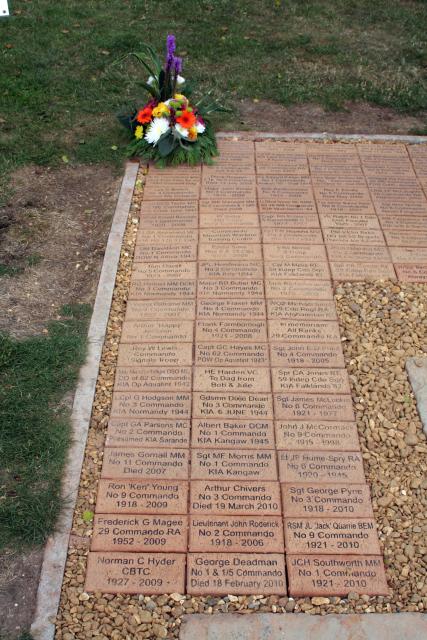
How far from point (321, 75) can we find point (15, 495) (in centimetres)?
762

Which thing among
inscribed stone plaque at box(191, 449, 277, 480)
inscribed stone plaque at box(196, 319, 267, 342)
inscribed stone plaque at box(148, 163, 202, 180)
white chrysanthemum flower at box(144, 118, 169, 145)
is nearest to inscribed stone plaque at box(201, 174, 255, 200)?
inscribed stone plaque at box(148, 163, 202, 180)

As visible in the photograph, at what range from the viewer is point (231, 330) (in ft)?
18.0

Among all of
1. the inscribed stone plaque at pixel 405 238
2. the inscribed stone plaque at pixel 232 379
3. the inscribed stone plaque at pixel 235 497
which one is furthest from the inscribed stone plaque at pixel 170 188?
A: the inscribed stone plaque at pixel 235 497

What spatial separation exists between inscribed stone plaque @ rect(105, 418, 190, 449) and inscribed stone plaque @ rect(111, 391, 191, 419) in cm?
5

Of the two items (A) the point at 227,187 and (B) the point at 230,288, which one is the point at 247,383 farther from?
(A) the point at 227,187

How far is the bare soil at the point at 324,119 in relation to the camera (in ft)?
27.5

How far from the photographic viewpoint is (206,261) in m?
6.19

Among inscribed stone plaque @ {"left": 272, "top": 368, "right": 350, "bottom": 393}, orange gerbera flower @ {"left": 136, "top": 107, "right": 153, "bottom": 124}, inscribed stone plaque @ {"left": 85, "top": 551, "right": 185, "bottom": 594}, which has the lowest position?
inscribed stone plaque @ {"left": 85, "top": 551, "right": 185, "bottom": 594}

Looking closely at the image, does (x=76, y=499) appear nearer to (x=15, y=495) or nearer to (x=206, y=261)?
(x=15, y=495)

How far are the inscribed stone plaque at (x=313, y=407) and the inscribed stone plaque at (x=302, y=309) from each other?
0.89 m

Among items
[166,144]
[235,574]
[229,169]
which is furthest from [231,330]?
[166,144]

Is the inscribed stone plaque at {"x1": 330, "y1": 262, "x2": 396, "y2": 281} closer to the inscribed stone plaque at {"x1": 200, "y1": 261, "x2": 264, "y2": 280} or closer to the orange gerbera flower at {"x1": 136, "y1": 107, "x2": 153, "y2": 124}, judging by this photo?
the inscribed stone plaque at {"x1": 200, "y1": 261, "x2": 264, "y2": 280}

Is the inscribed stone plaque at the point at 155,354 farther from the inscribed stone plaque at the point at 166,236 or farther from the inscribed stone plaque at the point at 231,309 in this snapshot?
the inscribed stone plaque at the point at 166,236

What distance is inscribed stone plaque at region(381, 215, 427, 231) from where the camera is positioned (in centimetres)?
671
